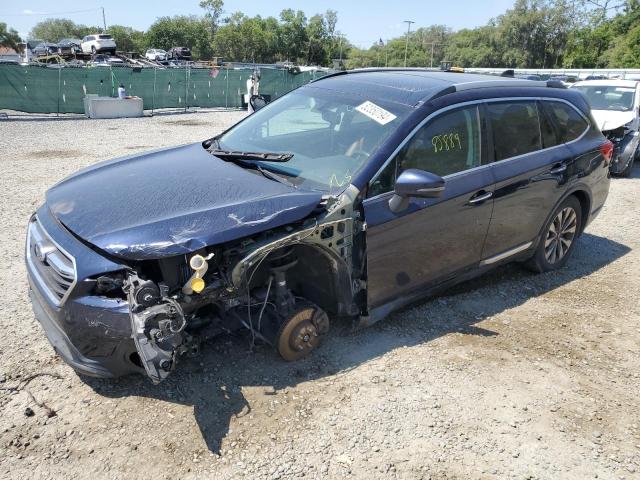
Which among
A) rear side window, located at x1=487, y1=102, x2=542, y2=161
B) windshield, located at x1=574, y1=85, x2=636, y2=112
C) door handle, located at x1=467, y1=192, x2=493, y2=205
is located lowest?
door handle, located at x1=467, y1=192, x2=493, y2=205

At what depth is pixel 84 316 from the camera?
8.63 feet

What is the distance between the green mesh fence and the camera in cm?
1703

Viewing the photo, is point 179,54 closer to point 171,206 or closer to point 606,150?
point 606,150

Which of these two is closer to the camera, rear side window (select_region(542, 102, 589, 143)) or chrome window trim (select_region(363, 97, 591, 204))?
chrome window trim (select_region(363, 97, 591, 204))

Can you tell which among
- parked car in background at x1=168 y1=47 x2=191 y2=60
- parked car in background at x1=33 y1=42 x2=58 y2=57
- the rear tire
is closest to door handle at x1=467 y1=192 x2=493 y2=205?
the rear tire

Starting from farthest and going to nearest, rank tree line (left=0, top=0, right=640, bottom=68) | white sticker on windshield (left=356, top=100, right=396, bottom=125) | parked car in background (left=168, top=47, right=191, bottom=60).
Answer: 1. tree line (left=0, top=0, right=640, bottom=68)
2. parked car in background (left=168, top=47, right=191, bottom=60)
3. white sticker on windshield (left=356, top=100, right=396, bottom=125)

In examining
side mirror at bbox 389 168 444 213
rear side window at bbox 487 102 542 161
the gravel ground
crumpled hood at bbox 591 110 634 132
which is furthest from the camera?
crumpled hood at bbox 591 110 634 132

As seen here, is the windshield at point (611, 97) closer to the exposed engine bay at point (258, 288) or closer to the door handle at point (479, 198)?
the door handle at point (479, 198)

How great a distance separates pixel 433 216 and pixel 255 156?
4.39 feet

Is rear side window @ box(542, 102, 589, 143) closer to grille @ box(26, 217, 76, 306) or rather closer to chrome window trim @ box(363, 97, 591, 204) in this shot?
chrome window trim @ box(363, 97, 591, 204)

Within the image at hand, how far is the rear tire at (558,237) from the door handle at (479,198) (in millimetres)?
1091

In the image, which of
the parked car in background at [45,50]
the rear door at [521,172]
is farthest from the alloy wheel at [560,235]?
the parked car in background at [45,50]

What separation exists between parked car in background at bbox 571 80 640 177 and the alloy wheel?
16.1ft

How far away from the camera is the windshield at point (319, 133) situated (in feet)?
11.2
